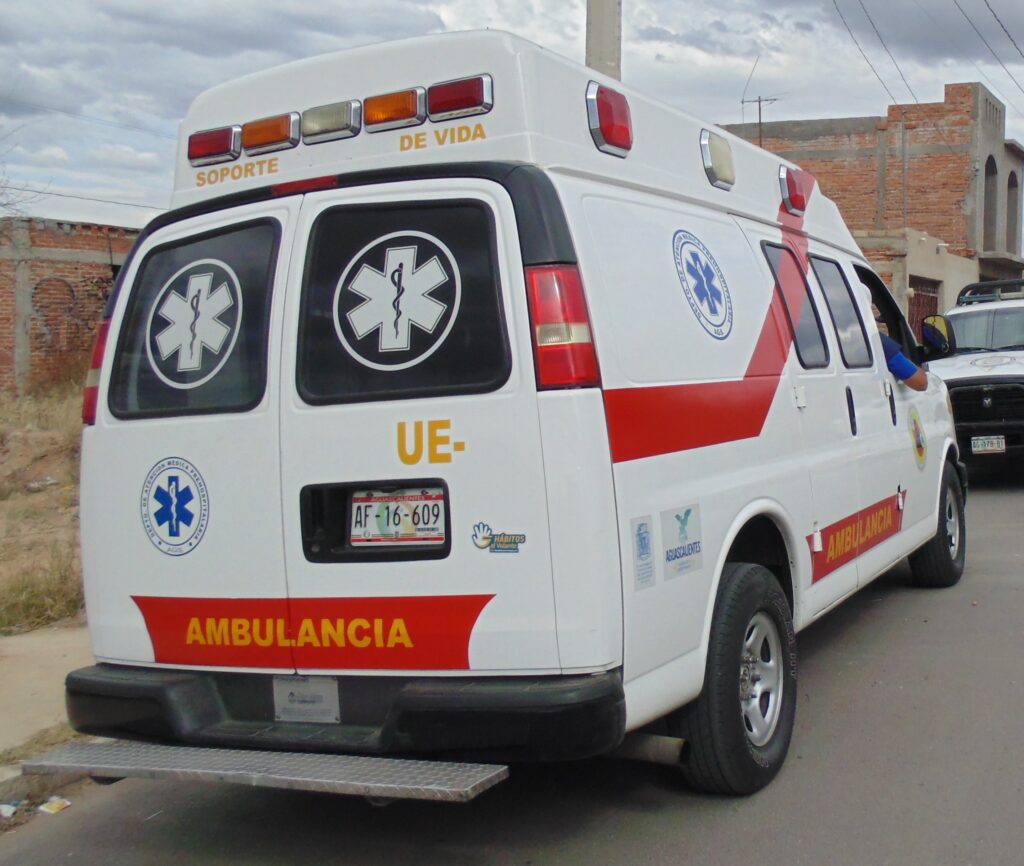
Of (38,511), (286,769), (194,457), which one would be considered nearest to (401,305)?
(194,457)

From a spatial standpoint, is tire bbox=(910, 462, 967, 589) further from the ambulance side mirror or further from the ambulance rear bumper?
the ambulance rear bumper

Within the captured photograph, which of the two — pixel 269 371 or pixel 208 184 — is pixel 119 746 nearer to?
pixel 269 371

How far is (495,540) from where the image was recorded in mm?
3588

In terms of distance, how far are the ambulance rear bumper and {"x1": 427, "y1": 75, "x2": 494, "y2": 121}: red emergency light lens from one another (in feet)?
5.87

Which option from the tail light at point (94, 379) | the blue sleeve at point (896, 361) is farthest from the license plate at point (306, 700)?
the blue sleeve at point (896, 361)

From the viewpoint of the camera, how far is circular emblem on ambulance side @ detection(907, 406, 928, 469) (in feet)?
22.7

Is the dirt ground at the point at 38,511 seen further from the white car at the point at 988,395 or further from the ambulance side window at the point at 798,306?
the white car at the point at 988,395

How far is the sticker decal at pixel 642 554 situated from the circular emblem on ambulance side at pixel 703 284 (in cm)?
99

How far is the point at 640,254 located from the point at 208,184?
162cm

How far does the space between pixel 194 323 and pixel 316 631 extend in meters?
1.19

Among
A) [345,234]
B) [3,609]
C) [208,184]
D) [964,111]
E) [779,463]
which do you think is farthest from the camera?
[964,111]

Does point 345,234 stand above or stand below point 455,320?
above

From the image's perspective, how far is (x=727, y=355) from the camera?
4566 mm

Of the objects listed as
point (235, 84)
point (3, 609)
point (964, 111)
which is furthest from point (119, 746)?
point (964, 111)
